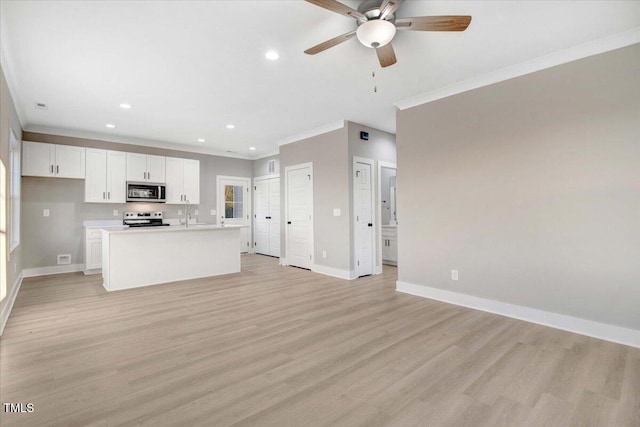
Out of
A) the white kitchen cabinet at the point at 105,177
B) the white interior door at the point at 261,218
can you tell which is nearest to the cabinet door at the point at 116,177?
the white kitchen cabinet at the point at 105,177

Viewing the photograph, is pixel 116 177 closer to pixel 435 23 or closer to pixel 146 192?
pixel 146 192

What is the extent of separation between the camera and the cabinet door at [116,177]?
6105 millimetres

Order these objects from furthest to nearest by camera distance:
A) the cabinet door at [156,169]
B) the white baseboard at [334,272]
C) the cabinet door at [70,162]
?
1. the cabinet door at [156,169]
2. the cabinet door at [70,162]
3. the white baseboard at [334,272]

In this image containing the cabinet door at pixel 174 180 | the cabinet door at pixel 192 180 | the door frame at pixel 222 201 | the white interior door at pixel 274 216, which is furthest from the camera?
the door frame at pixel 222 201

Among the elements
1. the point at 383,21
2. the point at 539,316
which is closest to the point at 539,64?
the point at 383,21

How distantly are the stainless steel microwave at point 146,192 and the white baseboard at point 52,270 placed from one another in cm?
159

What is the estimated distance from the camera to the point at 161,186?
6688mm

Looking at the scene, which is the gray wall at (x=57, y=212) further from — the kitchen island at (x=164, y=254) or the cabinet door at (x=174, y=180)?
the kitchen island at (x=164, y=254)

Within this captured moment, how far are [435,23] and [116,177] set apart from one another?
20.9 feet

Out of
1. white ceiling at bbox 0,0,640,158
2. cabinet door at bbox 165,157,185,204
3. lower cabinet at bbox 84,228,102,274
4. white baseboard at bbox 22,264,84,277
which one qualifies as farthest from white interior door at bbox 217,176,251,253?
A: white ceiling at bbox 0,0,640,158

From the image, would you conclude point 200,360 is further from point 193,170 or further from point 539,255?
point 193,170

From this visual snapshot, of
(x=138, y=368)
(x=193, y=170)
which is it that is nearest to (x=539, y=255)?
(x=138, y=368)

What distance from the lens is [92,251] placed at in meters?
5.68

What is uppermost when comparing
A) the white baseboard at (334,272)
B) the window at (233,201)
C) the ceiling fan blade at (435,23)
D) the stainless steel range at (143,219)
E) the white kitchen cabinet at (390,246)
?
the ceiling fan blade at (435,23)
